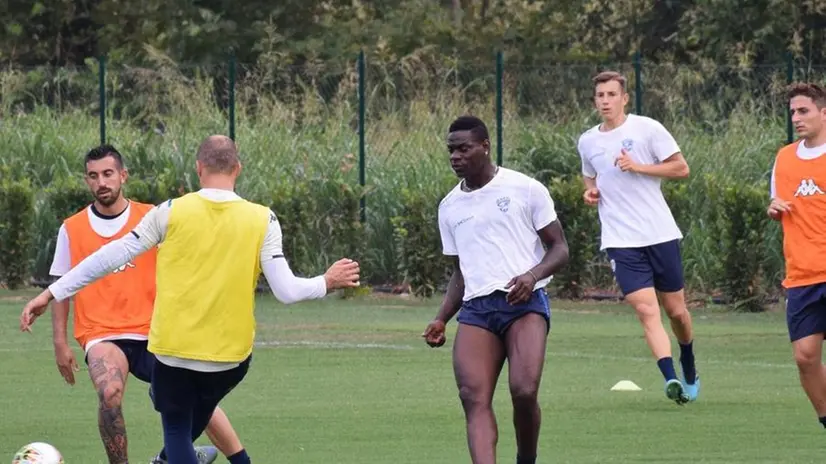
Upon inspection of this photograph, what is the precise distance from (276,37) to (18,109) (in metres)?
9.24

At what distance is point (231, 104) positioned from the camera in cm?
2369

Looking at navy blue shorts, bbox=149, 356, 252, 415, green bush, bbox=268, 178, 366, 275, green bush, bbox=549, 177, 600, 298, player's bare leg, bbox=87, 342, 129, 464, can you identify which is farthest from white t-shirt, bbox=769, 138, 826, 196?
green bush, bbox=268, 178, 366, 275

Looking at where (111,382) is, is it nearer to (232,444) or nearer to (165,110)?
(232,444)

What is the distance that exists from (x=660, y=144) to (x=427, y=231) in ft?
28.3

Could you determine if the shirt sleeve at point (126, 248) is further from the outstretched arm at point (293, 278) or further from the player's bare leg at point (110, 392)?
the player's bare leg at point (110, 392)

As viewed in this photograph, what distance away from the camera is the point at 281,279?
28.2 feet

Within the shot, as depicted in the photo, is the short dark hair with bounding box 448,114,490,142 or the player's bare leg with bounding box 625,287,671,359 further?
the player's bare leg with bounding box 625,287,671,359

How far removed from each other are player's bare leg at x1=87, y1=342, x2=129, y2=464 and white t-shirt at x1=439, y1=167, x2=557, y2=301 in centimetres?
188

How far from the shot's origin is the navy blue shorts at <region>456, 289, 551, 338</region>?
9.52 meters

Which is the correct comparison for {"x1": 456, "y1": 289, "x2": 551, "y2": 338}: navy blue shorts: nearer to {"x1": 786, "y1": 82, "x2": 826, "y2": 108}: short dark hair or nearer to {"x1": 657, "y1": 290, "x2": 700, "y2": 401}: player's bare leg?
{"x1": 786, "y1": 82, "x2": 826, "y2": 108}: short dark hair

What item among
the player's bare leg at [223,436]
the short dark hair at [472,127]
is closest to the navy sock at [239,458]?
the player's bare leg at [223,436]

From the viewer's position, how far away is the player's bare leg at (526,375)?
9305 mm

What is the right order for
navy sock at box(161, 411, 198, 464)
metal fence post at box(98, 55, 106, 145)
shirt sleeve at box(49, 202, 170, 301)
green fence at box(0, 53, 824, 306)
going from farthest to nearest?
metal fence post at box(98, 55, 106, 145) → green fence at box(0, 53, 824, 306) → navy sock at box(161, 411, 198, 464) → shirt sleeve at box(49, 202, 170, 301)

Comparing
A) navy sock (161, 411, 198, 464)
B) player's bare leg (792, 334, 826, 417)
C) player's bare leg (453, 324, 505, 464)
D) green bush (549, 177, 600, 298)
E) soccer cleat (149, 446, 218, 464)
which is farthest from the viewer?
green bush (549, 177, 600, 298)
